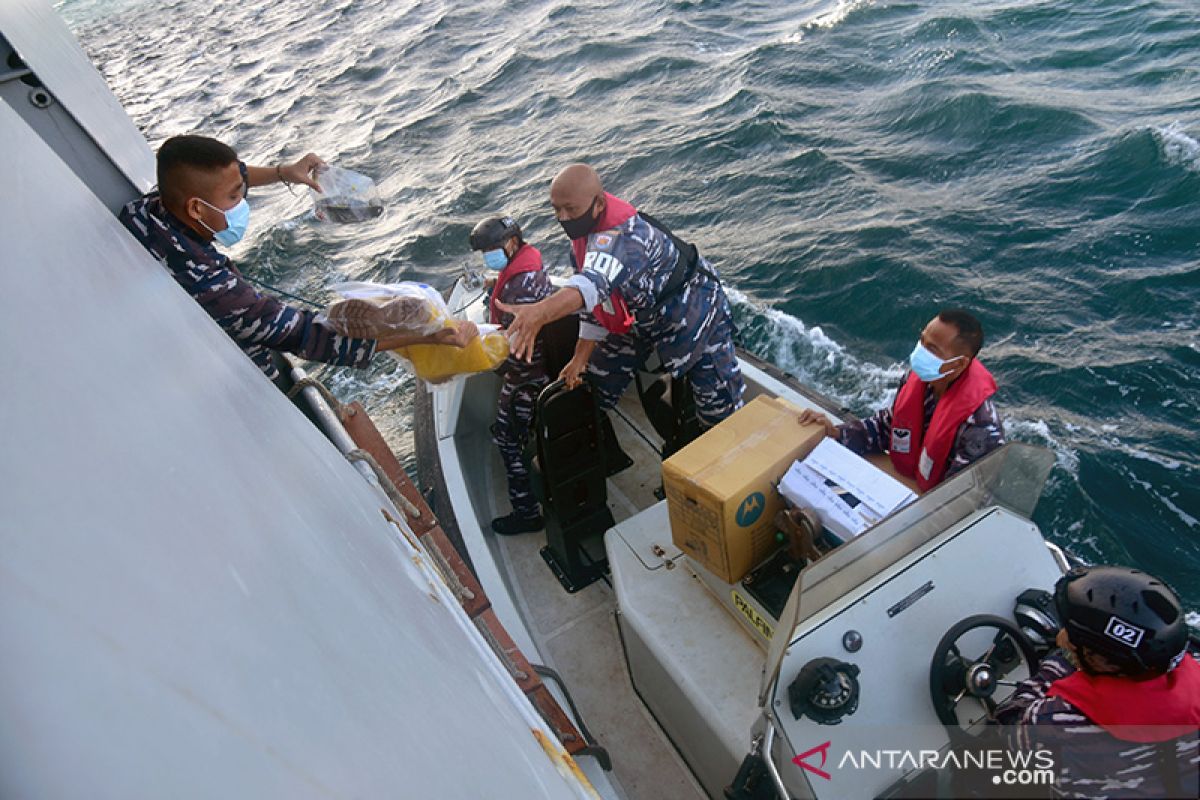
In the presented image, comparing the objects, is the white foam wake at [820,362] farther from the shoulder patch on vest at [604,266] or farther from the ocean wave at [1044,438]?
the shoulder patch on vest at [604,266]

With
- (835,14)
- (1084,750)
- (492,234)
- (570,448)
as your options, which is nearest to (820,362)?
(492,234)

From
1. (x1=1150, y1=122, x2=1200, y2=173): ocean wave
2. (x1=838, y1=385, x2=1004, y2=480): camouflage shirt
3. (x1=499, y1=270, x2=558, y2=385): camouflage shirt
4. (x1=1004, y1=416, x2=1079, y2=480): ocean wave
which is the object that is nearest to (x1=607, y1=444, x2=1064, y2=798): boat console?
(x1=838, y1=385, x2=1004, y2=480): camouflage shirt

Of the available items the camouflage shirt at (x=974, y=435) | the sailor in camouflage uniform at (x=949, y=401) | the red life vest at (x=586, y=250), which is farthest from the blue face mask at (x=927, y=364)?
the red life vest at (x=586, y=250)

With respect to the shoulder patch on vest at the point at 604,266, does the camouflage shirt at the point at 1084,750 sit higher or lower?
lower

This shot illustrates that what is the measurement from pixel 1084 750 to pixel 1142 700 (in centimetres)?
32

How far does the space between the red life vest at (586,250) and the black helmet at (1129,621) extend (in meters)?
2.33

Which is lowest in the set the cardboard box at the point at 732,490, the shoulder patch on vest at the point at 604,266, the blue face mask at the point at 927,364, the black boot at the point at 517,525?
the black boot at the point at 517,525

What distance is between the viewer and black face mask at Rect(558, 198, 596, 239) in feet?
12.1

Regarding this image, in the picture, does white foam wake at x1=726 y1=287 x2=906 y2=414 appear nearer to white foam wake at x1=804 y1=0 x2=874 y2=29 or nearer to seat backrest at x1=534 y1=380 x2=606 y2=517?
seat backrest at x1=534 y1=380 x2=606 y2=517

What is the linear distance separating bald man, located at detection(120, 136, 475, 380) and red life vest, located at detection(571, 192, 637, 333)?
4.15 feet

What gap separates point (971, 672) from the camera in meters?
2.27

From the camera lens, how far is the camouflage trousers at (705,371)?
13.4 feet

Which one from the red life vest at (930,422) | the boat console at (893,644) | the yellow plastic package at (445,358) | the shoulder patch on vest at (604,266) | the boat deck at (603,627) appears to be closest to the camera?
the boat console at (893,644)

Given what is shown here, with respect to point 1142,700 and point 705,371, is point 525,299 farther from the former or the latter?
point 1142,700
